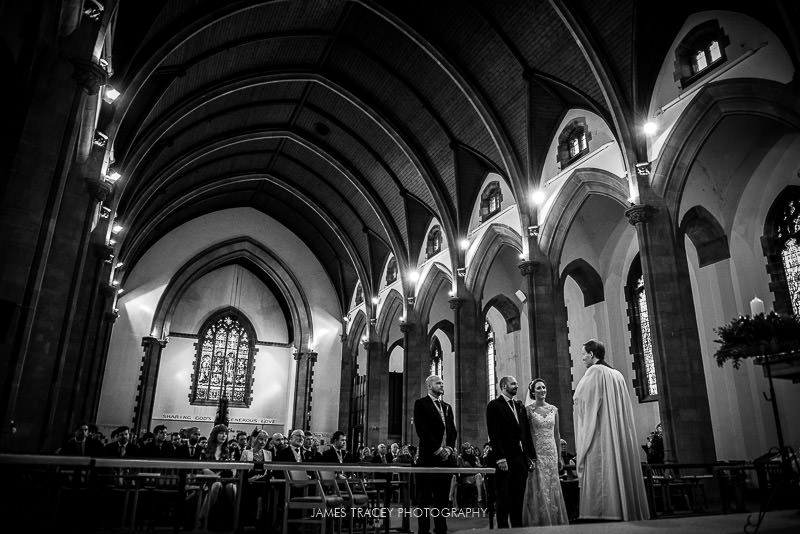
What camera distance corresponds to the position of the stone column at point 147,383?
22750mm

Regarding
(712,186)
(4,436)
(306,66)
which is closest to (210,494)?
(4,436)

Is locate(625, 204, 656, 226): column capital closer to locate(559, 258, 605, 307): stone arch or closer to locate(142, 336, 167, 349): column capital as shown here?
locate(559, 258, 605, 307): stone arch

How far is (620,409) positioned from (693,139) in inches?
295

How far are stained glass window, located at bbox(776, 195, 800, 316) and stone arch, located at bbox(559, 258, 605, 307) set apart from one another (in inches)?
204

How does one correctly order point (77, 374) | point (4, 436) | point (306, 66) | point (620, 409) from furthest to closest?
point (306, 66), point (77, 374), point (4, 436), point (620, 409)

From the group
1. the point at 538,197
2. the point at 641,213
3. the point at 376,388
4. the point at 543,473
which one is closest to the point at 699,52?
the point at 641,213

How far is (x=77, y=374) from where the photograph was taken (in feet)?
40.9

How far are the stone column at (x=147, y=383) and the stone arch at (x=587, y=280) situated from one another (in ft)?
56.8

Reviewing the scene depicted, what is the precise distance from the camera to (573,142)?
14.3 m

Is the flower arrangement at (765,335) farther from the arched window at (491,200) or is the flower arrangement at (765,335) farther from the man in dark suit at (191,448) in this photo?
the arched window at (491,200)

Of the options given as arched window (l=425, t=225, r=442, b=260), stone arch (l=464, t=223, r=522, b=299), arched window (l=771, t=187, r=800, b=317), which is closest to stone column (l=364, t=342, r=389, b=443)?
arched window (l=425, t=225, r=442, b=260)

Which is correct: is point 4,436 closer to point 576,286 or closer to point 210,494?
point 210,494

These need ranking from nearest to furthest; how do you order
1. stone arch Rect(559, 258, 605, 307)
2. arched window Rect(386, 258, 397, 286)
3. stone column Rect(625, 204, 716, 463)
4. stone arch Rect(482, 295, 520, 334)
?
stone column Rect(625, 204, 716, 463) < stone arch Rect(559, 258, 605, 307) < stone arch Rect(482, 295, 520, 334) < arched window Rect(386, 258, 397, 286)

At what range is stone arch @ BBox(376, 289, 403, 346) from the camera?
23.4 metres
